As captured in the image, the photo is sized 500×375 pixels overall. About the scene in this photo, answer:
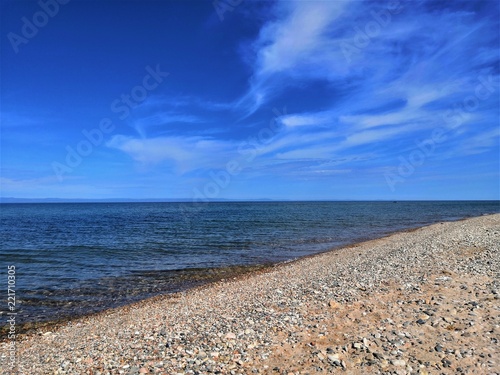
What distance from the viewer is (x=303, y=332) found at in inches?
325

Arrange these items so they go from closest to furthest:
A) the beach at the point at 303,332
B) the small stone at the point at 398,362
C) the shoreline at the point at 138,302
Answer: the small stone at the point at 398,362 < the beach at the point at 303,332 < the shoreline at the point at 138,302

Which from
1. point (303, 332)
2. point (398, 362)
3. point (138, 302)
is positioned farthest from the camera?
point (138, 302)

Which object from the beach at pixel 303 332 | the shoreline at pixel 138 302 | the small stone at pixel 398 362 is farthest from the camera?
the shoreline at pixel 138 302

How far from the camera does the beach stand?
6719 mm

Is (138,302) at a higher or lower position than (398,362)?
lower

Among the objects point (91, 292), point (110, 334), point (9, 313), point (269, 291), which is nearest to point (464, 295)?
point (269, 291)

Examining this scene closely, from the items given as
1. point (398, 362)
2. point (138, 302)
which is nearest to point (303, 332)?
point (398, 362)

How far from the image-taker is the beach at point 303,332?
6.72m

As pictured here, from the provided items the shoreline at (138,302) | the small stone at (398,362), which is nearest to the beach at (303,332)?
the small stone at (398,362)

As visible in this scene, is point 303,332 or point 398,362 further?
point 303,332

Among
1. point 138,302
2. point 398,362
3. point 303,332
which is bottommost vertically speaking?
point 138,302

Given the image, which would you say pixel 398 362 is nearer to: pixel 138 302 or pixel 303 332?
pixel 303 332

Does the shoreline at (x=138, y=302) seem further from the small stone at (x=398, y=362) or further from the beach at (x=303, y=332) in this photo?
the small stone at (x=398, y=362)

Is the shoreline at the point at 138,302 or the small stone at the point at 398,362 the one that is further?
the shoreline at the point at 138,302
